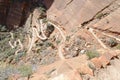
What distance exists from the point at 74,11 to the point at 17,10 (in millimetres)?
5647

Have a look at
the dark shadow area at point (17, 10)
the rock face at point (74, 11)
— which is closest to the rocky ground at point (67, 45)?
the rock face at point (74, 11)

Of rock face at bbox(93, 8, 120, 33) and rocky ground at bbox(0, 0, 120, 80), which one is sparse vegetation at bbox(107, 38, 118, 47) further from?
rock face at bbox(93, 8, 120, 33)

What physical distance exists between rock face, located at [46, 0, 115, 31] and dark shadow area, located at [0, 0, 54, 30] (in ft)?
5.84

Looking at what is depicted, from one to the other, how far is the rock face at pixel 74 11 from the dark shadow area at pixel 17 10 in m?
1.78

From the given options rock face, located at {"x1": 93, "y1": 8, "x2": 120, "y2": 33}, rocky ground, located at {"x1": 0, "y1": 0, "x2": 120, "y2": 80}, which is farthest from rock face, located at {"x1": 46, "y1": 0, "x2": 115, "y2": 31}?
rock face, located at {"x1": 93, "y1": 8, "x2": 120, "y2": 33}

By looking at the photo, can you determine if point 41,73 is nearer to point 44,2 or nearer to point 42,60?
point 42,60

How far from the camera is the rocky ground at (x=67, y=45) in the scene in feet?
42.7

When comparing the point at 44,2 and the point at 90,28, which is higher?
the point at 44,2

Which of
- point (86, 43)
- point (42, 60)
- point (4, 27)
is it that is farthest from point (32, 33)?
point (86, 43)

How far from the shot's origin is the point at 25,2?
76.8 feet

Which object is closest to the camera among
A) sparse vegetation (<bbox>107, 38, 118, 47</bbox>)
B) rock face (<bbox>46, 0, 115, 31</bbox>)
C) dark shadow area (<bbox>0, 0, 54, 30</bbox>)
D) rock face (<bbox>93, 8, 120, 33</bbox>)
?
sparse vegetation (<bbox>107, 38, 118, 47</bbox>)

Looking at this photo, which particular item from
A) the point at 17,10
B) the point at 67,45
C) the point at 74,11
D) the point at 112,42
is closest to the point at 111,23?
the point at 112,42

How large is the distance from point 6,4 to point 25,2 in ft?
4.94

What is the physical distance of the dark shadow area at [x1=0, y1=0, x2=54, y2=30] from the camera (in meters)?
23.3
